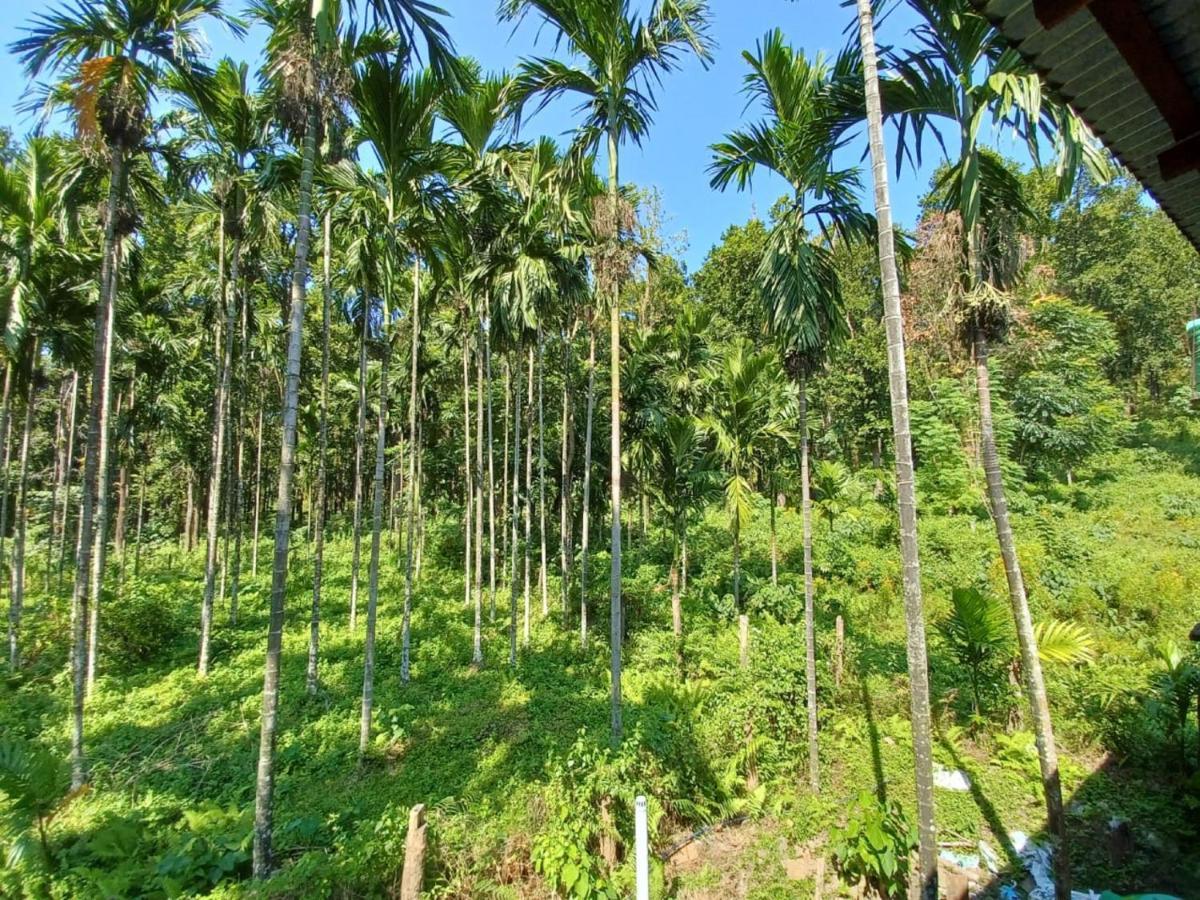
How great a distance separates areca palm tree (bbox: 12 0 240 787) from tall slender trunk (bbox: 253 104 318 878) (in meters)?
3.20

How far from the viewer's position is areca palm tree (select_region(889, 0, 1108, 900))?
4.52 m

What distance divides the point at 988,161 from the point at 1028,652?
5054mm

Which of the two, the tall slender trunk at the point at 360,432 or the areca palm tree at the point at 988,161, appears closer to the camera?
the areca palm tree at the point at 988,161

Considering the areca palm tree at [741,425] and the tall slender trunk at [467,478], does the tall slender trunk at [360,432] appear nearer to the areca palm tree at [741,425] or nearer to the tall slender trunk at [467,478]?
the tall slender trunk at [467,478]

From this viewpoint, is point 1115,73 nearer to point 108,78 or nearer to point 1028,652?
point 1028,652

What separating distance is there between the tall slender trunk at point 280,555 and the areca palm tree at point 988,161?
6210 mm

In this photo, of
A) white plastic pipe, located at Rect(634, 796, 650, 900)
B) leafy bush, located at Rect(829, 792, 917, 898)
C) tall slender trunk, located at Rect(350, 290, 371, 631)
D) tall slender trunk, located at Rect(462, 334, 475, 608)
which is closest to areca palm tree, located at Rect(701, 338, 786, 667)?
leafy bush, located at Rect(829, 792, 917, 898)

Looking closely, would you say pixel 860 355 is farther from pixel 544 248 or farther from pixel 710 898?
pixel 710 898

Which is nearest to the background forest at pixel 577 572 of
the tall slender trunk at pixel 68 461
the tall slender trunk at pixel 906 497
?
the tall slender trunk at pixel 906 497

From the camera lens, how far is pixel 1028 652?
5211 mm

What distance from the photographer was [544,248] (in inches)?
378

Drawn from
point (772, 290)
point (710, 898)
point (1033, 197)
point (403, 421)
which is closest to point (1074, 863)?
point (710, 898)

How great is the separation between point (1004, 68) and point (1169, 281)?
30705 mm

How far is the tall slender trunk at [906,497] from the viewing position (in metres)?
3.87
